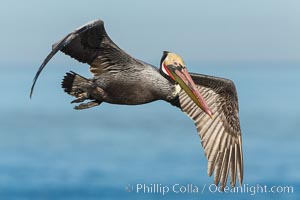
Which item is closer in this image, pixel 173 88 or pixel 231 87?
pixel 173 88

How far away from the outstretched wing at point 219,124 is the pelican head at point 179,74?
2.88ft

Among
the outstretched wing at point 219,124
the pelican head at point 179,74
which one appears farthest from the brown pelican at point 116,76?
the outstretched wing at point 219,124

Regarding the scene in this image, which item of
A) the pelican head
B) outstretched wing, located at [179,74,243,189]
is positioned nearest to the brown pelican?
the pelican head

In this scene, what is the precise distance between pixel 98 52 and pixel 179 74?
928 mm

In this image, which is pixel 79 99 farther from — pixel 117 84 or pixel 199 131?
pixel 199 131

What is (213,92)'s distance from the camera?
1023cm

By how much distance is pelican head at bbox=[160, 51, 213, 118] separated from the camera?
9078 mm

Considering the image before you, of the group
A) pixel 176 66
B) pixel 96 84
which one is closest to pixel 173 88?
pixel 176 66

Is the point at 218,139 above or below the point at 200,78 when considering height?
below

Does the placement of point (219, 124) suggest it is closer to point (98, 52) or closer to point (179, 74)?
point (179, 74)

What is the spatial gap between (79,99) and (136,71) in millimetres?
711

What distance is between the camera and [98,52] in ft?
29.5

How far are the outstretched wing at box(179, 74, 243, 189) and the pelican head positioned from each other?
88cm

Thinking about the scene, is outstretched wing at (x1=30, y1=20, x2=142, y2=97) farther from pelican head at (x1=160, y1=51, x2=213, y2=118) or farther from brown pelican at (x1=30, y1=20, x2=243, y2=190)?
pelican head at (x1=160, y1=51, x2=213, y2=118)
